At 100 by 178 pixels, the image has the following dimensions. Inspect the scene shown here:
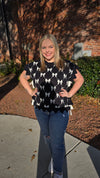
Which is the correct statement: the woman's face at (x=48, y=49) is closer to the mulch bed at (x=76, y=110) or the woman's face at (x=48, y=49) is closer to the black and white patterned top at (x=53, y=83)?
the black and white patterned top at (x=53, y=83)

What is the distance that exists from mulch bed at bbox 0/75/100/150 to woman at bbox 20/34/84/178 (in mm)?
1266

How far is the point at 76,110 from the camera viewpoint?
3840 millimetres

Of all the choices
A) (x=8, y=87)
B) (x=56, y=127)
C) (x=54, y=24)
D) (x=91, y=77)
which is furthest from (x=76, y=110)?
(x=54, y=24)

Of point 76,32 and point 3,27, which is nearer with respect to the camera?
point 76,32

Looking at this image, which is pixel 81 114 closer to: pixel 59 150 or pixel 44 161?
pixel 44 161

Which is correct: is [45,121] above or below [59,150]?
above

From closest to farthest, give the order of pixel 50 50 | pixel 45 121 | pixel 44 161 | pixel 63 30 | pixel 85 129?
pixel 50 50 < pixel 45 121 < pixel 44 161 < pixel 85 129 < pixel 63 30

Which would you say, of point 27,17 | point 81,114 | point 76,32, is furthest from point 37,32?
point 81,114

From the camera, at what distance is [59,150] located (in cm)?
176

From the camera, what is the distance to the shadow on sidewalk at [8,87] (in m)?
5.06

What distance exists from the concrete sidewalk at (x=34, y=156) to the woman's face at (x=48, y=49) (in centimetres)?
169

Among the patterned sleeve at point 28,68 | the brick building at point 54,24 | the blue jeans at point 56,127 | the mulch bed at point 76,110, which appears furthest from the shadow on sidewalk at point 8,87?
the blue jeans at point 56,127

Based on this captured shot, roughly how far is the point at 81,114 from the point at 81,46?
3.44 metres

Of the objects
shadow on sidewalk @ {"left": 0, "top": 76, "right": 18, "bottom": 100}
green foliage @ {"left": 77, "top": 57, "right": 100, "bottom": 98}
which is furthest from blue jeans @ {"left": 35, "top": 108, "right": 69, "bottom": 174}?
shadow on sidewalk @ {"left": 0, "top": 76, "right": 18, "bottom": 100}
